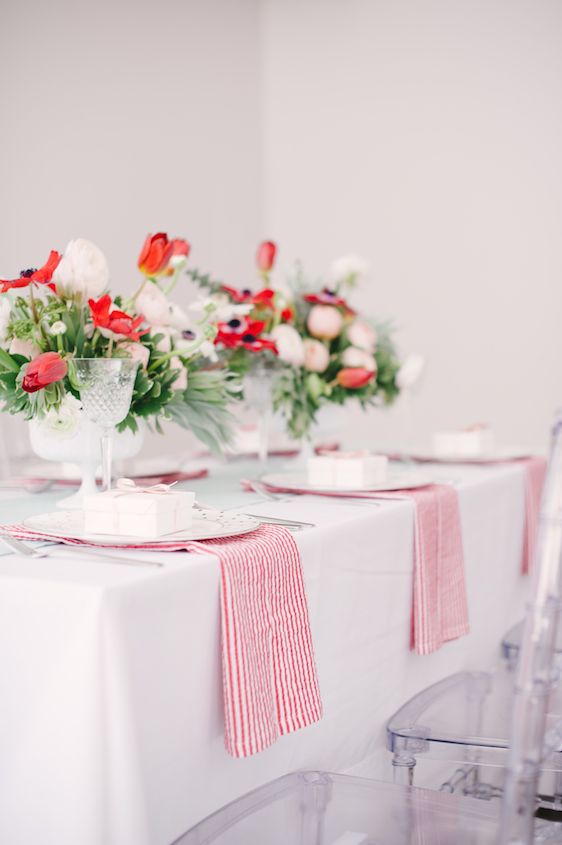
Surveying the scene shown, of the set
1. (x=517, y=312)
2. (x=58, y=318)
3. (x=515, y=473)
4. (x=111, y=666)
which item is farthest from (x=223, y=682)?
(x=517, y=312)

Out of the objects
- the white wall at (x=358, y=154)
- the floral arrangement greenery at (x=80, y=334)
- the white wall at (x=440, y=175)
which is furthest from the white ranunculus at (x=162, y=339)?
the white wall at (x=440, y=175)

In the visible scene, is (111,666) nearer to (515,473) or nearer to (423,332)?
(515,473)

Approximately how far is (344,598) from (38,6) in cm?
278

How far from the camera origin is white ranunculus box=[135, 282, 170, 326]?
63.8 inches

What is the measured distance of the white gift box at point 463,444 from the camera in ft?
7.86

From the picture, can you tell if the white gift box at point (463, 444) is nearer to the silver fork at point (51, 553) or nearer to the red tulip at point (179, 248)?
the red tulip at point (179, 248)

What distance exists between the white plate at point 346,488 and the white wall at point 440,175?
7.56 feet

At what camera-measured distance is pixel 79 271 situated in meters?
1.52

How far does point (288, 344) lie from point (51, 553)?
3.13ft

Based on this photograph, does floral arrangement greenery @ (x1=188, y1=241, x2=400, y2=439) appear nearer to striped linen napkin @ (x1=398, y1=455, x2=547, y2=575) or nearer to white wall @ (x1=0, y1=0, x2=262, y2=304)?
striped linen napkin @ (x1=398, y1=455, x2=547, y2=575)

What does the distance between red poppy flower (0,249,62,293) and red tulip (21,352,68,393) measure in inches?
5.3

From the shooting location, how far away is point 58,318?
1520mm

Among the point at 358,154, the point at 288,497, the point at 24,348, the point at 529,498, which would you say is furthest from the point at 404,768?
the point at 358,154

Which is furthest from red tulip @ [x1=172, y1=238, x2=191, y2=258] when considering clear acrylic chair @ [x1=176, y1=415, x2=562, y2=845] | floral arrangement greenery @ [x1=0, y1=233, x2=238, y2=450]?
clear acrylic chair @ [x1=176, y1=415, x2=562, y2=845]
